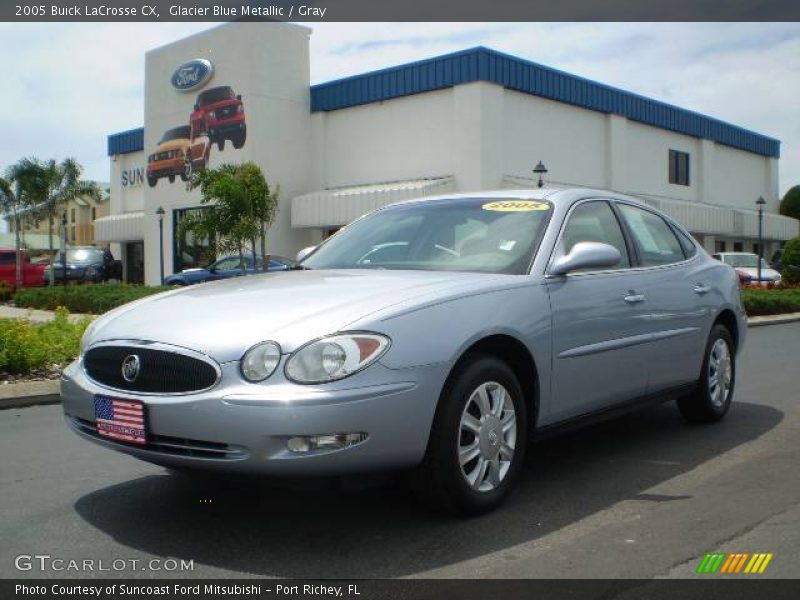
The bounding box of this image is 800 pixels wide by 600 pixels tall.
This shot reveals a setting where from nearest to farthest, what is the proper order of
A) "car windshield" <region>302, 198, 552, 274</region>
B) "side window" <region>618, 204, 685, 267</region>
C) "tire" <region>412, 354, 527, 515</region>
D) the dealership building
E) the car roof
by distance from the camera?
1. "tire" <region>412, 354, 527, 515</region>
2. "car windshield" <region>302, 198, 552, 274</region>
3. the car roof
4. "side window" <region>618, 204, 685, 267</region>
5. the dealership building

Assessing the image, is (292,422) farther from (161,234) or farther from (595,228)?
(161,234)

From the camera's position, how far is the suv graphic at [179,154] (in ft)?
110

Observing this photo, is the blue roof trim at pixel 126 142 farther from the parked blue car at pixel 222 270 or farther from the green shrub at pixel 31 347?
the green shrub at pixel 31 347

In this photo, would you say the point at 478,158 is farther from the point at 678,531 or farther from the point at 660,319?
the point at 678,531

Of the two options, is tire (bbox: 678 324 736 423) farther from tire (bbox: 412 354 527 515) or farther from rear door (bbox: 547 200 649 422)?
tire (bbox: 412 354 527 515)

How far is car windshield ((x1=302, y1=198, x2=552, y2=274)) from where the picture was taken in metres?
4.73

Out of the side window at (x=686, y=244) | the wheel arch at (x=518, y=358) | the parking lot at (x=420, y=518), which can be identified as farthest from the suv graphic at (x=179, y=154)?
the wheel arch at (x=518, y=358)

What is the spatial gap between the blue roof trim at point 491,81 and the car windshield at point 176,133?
509cm

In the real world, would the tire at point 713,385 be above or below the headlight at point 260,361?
below

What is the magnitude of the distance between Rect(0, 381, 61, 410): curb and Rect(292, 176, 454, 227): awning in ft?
64.9

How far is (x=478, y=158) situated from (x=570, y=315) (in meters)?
23.2

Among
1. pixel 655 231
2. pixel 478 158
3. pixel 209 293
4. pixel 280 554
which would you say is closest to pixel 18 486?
pixel 209 293

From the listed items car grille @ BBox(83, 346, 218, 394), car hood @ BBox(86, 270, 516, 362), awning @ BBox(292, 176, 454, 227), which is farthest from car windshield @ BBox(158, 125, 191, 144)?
car grille @ BBox(83, 346, 218, 394)

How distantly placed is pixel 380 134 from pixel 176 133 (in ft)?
29.0
